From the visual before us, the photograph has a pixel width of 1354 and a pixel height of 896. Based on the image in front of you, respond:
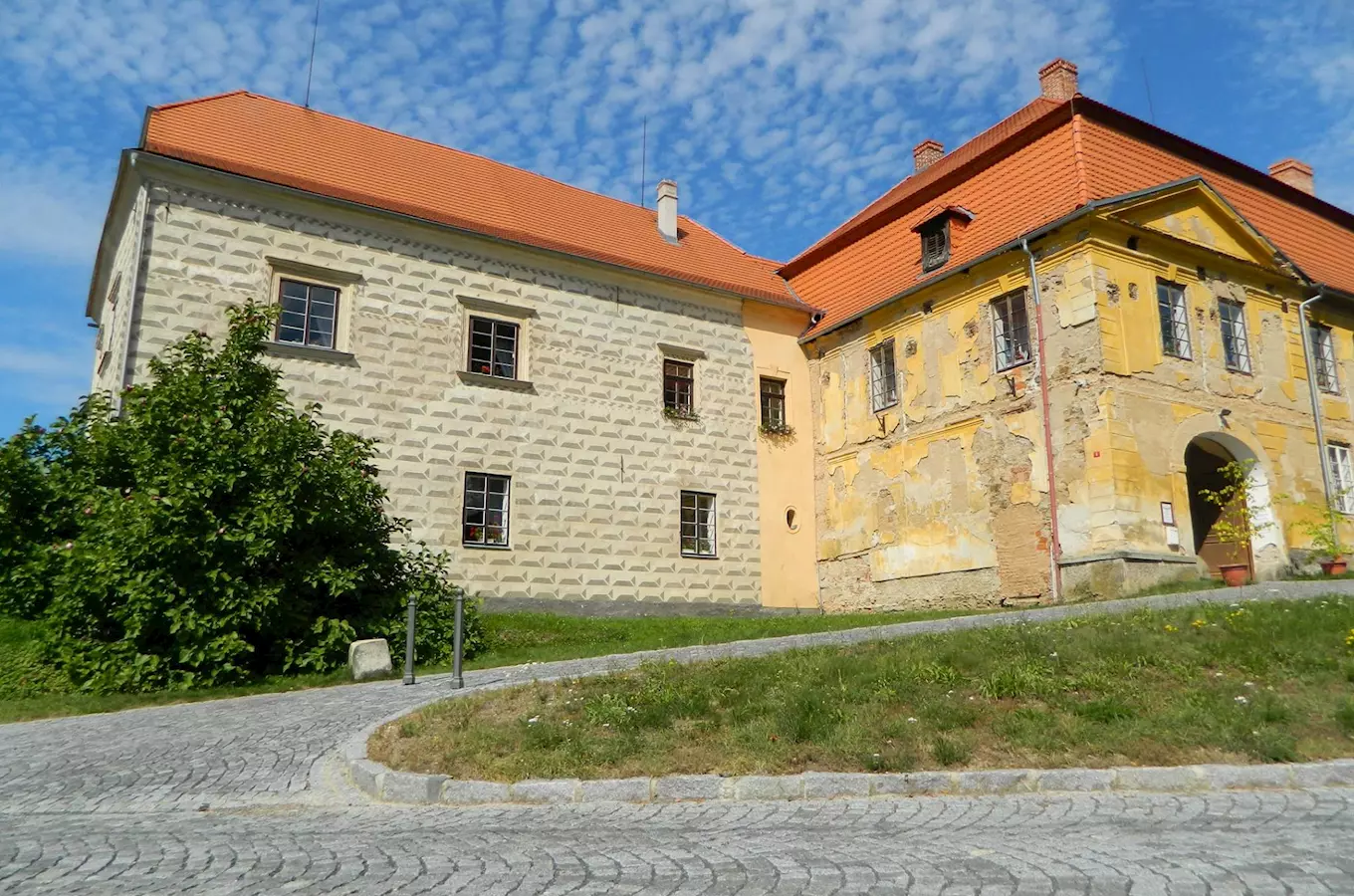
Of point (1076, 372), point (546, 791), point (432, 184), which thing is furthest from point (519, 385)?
point (546, 791)

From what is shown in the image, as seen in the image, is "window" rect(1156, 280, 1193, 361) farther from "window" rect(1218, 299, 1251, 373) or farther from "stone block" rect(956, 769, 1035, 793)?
"stone block" rect(956, 769, 1035, 793)

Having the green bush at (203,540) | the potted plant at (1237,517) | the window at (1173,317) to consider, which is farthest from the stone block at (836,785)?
the window at (1173,317)

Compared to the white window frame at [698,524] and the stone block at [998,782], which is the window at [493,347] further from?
the stone block at [998,782]

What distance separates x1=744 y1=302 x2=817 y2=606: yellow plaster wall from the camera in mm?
23062

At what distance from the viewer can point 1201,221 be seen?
1995cm

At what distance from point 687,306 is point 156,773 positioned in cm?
1680

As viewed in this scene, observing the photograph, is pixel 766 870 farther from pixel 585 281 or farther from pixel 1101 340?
pixel 585 281

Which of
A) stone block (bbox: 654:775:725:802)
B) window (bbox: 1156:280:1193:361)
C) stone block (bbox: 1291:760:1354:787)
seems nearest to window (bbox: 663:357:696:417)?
window (bbox: 1156:280:1193:361)

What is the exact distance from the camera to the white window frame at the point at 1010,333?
1933 centimetres

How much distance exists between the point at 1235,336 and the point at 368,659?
17117mm

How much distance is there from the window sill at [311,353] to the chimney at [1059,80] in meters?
16.5

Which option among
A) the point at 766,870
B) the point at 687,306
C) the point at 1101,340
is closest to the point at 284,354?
the point at 687,306

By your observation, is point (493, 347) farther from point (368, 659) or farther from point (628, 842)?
point (628, 842)

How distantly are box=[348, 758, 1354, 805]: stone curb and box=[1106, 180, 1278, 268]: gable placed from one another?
14.1 metres
